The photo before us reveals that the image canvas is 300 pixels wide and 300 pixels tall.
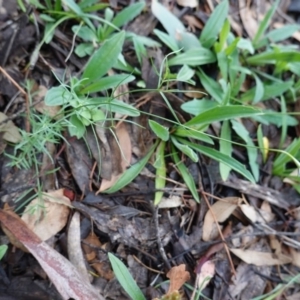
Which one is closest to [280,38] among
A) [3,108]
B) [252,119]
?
[252,119]

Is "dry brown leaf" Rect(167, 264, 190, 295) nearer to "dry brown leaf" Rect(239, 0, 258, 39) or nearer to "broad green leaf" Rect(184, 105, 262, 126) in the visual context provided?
"broad green leaf" Rect(184, 105, 262, 126)

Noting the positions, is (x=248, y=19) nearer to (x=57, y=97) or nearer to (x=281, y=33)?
(x=281, y=33)

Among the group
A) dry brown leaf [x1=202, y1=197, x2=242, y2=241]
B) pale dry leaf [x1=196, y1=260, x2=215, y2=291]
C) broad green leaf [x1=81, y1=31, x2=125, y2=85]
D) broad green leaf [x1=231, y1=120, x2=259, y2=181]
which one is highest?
broad green leaf [x1=81, y1=31, x2=125, y2=85]

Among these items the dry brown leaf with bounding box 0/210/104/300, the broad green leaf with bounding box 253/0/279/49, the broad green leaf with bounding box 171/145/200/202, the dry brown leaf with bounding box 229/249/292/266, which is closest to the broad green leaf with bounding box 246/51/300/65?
the broad green leaf with bounding box 253/0/279/49

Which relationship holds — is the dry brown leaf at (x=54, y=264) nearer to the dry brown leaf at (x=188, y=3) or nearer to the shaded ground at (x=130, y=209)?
the shaded ground at (x=130, y=209)

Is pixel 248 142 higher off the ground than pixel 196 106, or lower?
lower

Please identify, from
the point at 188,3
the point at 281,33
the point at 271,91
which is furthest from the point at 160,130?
the point at 281,33
